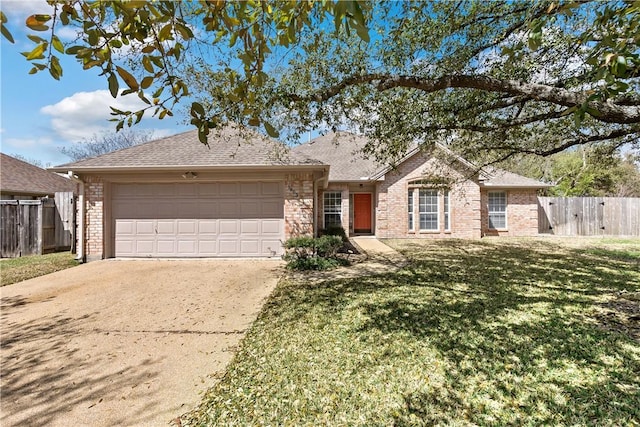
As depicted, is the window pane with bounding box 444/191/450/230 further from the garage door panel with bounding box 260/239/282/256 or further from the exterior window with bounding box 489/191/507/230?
the garage door panel with bounding box 260/239/282/256

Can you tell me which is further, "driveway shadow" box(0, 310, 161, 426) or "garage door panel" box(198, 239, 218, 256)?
"garage door panel" box(198, 239, 218, 256)

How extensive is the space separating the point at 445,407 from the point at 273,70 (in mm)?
6132

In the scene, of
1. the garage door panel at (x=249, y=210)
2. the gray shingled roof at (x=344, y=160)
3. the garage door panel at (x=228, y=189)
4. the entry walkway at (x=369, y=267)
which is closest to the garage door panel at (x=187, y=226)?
the garage door panel at (x=228, y=189)

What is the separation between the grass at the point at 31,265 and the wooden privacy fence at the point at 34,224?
0.53 meters

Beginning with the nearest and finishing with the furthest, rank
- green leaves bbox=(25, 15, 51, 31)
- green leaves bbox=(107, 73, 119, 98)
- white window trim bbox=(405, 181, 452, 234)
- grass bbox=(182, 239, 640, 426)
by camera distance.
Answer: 1. green leaves bbox=(25, 15, 51, 31)
2. green leaves bbox=(107, 73, 119, 98)
3. grass bbox=(182, 239, 640, 426)
4. white window trim bbox=(405, 181, 452, 234)

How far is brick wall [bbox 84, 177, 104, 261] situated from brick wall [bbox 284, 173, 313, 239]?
560 cm

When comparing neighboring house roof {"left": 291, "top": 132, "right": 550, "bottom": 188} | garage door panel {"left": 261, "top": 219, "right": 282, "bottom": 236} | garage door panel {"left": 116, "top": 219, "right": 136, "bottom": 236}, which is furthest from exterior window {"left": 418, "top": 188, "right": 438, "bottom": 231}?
garage door panel {"left": 116, "top": 219, "right": 136, "bottom": 236}

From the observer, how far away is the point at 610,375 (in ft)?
10.0

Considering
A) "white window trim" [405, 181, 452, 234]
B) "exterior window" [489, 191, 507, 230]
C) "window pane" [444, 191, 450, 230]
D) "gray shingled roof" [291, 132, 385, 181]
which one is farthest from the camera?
"exterior window" [489, 191, 507, 230]

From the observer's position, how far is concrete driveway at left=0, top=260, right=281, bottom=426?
108 inches

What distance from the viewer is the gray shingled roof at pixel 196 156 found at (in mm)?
8977

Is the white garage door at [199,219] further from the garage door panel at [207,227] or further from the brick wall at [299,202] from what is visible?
the brick wall at [299,202]

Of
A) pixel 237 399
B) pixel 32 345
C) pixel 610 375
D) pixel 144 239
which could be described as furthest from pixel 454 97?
pixel 144 239

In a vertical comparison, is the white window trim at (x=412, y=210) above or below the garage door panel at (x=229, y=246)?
above
